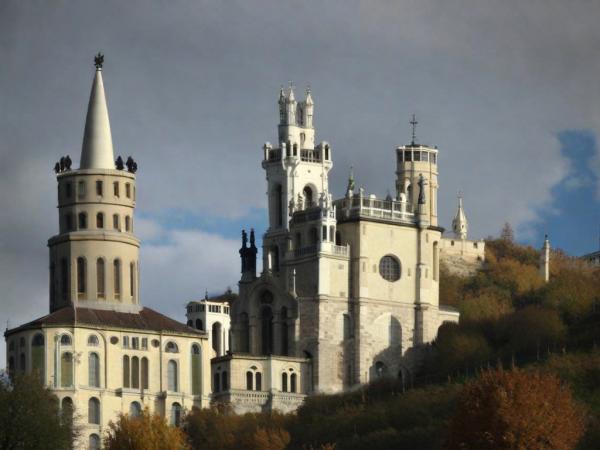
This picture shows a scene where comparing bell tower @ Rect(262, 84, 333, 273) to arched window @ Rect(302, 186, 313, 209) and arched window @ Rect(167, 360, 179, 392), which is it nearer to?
arched window @ Rect(302, 186, 313, 209)

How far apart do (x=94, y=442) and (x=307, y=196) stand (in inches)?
951

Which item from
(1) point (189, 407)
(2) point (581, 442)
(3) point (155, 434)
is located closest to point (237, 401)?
(1) point (189, 407)

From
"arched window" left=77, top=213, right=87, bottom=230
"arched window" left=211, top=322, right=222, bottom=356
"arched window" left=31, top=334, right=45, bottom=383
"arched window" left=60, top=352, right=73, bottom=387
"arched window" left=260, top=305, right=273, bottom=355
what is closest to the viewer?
"arched window" left=31, top=334, right=45, bottom=383

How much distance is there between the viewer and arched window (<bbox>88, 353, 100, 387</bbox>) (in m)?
169

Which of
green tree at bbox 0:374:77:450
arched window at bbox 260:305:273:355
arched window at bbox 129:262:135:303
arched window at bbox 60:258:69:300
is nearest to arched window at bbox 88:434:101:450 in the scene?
green tree at bbox 0:374:77:450

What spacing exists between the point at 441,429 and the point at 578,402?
329 inches

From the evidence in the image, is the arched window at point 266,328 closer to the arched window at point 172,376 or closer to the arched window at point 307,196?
the arched window at point 307,196

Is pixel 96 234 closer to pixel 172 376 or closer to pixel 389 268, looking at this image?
pixel 172 376

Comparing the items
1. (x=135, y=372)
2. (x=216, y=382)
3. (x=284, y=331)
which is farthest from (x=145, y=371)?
(x=284, y=331)

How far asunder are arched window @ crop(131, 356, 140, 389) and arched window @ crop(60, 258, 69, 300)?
5.64 metres

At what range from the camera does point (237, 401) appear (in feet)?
572

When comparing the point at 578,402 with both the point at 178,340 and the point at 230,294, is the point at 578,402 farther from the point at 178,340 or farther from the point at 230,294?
the point at 230,294

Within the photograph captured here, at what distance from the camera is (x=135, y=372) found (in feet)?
561

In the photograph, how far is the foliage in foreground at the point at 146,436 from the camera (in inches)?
6280
